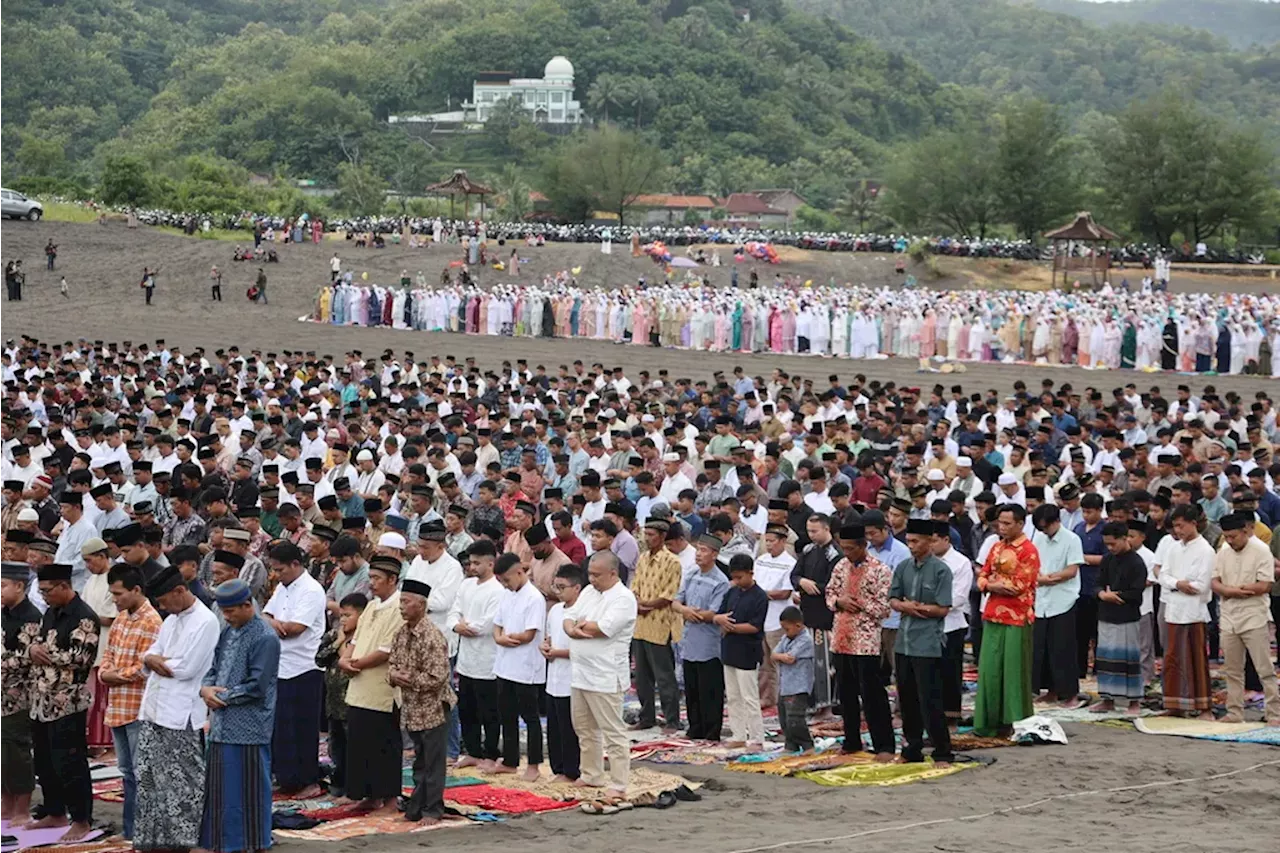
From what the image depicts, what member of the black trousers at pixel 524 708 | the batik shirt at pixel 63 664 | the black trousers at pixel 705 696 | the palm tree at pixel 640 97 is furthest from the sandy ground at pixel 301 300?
the palm tree at pixel 640 97

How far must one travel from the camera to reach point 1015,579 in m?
10.1

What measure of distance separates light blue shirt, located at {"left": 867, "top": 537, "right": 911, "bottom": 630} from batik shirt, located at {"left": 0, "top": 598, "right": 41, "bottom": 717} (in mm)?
4595

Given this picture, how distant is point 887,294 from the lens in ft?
122

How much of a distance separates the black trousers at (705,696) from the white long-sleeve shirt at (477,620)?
1409mm

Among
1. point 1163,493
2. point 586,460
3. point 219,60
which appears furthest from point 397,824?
point 219,60

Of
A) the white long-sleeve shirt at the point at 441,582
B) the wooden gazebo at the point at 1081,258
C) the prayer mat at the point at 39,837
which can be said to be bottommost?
the prayer mat at the point at 39,837

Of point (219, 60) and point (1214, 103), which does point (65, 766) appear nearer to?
point (219, 60)

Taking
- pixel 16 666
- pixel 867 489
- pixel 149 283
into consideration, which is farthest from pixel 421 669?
pixel 149 283

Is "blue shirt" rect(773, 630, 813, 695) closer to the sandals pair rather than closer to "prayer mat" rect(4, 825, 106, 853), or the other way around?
the sandals pair

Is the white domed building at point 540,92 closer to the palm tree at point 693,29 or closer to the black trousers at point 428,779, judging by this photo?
the palm tree at point 693,29

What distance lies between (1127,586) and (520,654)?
3.99m

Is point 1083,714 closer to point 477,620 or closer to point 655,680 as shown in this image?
point 655,680

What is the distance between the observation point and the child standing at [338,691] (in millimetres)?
8945

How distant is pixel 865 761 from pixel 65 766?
4030 mm
